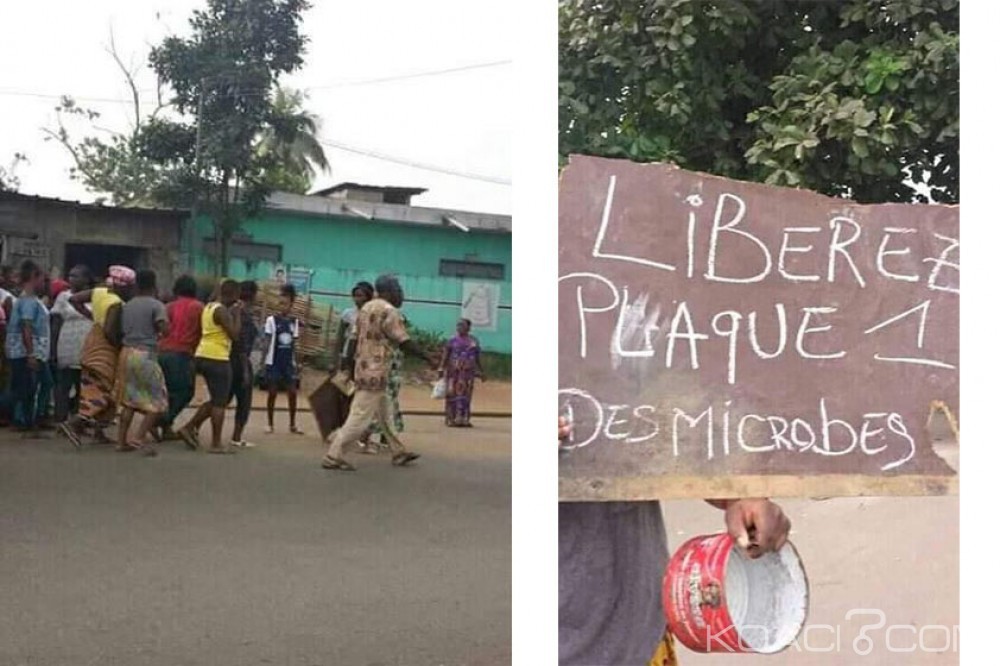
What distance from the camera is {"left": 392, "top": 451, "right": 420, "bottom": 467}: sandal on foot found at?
15.2 ft

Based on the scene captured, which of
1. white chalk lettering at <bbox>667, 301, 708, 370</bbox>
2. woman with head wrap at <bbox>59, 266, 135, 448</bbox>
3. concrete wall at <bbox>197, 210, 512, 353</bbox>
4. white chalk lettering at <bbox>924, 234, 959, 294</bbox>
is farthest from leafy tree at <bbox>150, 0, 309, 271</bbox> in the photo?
white chalk lettering at <bbox>924, 234, 959, 294</bbox>

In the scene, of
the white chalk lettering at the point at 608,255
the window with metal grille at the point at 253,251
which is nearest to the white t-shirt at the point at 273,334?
the window with metal grille at the point at 253,251

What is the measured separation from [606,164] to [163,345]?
1.78m

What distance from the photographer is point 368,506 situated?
15.2 feet

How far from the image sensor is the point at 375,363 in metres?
4.63

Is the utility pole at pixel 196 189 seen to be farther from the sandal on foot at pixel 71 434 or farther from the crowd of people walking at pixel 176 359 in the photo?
the sandal on foot at pixel 71 434

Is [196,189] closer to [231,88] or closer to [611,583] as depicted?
[231,88]

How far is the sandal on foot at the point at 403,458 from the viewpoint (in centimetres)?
464

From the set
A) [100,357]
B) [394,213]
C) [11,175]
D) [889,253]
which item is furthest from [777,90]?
[11,175]

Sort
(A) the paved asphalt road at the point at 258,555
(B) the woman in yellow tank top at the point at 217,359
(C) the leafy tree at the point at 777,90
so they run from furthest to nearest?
(C) the leafy tree at the point at 777,90, (B) the woman in yellow tank top at the point at 217,359, (A) the paved asphalt road at the point at 258,555

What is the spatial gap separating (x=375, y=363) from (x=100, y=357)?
3.28 feet

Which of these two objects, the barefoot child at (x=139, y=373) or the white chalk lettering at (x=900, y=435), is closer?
the barefoot child at (x=139, y=373)

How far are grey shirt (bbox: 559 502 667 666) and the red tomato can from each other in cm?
8

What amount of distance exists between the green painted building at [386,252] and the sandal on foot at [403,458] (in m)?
0.47
